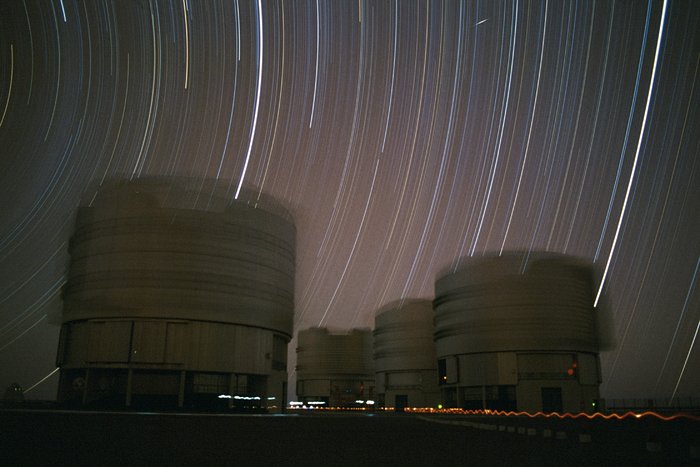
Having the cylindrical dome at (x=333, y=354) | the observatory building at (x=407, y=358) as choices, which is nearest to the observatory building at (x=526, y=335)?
the observatory building at (x=407, y=358)

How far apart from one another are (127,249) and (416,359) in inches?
2084

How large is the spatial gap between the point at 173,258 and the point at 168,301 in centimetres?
370

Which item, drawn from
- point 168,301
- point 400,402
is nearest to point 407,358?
point 400,402

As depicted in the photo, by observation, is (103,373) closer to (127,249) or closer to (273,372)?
(127,249)

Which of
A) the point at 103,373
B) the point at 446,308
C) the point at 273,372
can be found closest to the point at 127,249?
the point at 103,373

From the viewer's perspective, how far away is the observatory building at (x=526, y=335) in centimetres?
6469

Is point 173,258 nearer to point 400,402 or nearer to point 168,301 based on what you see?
Result: point 168,301

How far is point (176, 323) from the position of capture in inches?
1861

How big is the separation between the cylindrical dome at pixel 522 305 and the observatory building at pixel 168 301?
86.5 ft

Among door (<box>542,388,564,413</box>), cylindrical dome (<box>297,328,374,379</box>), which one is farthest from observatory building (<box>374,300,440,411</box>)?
door (<box>542,388,564,413</box>)

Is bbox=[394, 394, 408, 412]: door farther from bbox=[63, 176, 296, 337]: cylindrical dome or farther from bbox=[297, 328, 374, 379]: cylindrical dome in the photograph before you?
bbox=[63, 176, 296, 337]: cylindrical dome

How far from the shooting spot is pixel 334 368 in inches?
4437

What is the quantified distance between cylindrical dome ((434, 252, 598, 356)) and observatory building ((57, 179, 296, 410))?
26373mm

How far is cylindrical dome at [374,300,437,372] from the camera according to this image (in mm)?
88562
